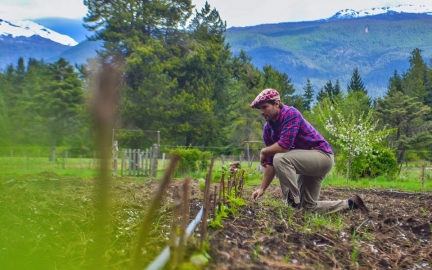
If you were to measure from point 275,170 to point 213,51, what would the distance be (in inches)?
1392

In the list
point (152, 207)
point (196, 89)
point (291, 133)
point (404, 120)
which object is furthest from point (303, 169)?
point (404, 120)

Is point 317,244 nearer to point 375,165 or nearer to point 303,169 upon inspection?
point 303,169

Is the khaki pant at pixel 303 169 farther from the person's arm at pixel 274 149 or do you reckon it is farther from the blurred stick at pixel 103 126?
the blurred stick at pixel 103 126

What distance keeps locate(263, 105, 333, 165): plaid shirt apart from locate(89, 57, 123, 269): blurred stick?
433 centimetres

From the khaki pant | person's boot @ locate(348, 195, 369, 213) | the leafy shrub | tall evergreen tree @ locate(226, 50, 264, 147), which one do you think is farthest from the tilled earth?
tall evergreen tree @ locate(226, 50, 264, 147)

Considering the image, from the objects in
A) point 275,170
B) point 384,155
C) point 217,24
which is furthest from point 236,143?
point 275,170

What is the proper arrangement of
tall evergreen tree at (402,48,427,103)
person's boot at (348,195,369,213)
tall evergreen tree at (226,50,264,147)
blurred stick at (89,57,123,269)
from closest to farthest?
blurred stick at (89,57,123,269)
person's boot at (348,195,369,213)
tall evergreen tree at (226,50,264,147)
tall evergreen tree at (402,48,427,103)

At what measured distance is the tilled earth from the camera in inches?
85.6

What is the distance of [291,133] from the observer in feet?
15.3

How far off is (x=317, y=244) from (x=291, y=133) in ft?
5.95

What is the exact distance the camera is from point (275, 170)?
5035 mm

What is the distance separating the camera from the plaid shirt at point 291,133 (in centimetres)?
466

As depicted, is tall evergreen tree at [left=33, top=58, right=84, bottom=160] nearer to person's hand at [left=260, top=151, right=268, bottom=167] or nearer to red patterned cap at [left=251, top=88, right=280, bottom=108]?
red patterned cap at [left=251, top=88, right=280, bottom=108]

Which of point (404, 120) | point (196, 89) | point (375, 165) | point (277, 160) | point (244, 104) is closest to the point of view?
point (277, 160)
